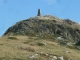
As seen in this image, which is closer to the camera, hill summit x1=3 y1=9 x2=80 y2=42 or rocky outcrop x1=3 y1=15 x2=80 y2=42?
hill summit x1=3 y1=9 x2=80 y2=42

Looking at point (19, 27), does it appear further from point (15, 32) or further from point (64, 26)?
point (64, 26)

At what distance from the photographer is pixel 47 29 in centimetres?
9319

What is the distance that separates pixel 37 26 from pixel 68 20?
1834 centimetres

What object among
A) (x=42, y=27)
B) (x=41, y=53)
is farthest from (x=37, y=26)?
(x=41, y=53)

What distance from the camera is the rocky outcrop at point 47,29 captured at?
293ft

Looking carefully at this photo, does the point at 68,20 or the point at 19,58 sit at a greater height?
the point at 68,20

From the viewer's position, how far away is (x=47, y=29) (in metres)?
93.2

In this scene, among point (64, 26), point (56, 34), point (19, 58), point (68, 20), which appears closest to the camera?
point (19, 58)

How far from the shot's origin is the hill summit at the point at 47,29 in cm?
8918

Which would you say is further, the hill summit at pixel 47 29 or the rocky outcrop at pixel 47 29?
the rocky outcrop at pixel 47 29

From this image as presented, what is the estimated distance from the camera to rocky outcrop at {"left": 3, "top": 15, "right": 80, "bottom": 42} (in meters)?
89.4

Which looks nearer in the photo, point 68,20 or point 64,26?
point 64,26

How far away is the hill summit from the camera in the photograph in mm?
89175

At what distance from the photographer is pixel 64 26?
318ft
